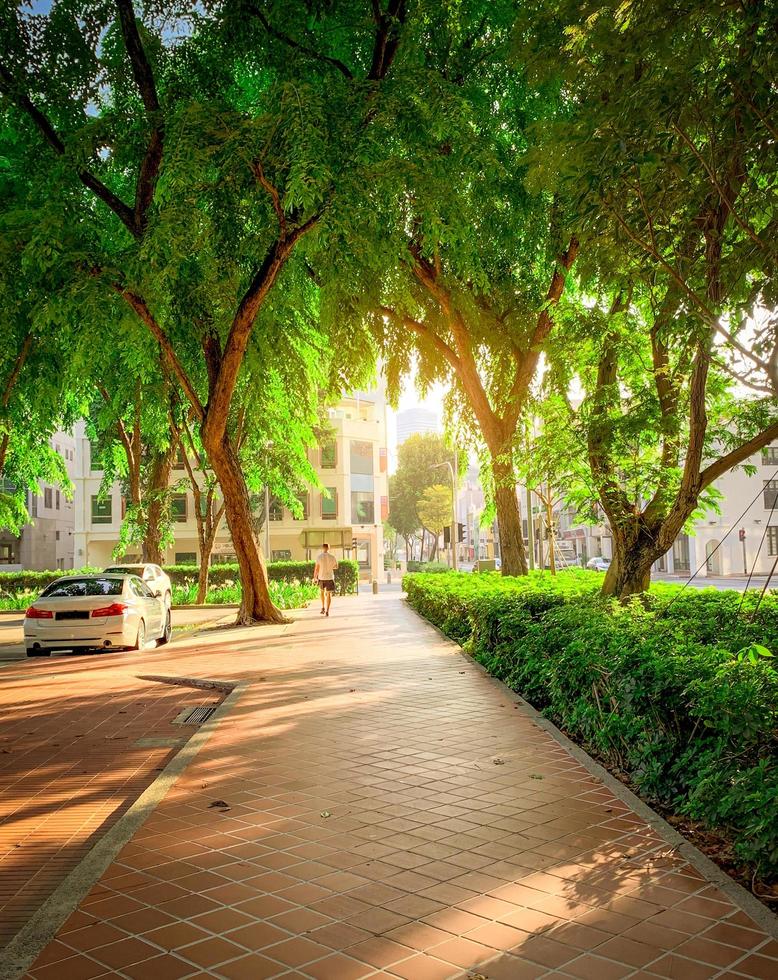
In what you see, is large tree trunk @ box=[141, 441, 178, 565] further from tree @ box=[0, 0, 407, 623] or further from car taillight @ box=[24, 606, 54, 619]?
tree @ box=[0, 0, 407, 623]

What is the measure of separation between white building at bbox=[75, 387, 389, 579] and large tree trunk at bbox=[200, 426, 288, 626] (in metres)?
33.3

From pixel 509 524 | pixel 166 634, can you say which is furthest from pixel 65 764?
pixel 509 524

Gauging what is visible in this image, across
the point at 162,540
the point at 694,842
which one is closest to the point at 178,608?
the point at 162,540

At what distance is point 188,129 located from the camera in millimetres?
11891

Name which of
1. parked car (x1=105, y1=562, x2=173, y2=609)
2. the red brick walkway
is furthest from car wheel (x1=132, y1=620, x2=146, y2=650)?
the red brick walkway

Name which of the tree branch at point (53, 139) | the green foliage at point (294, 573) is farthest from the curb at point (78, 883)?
the green foliage at point (294, 573)

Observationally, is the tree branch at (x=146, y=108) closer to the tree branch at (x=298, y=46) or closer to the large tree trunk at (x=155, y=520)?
the tree branch at (x=298, y=46)

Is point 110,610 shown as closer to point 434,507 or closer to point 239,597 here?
point 239,597

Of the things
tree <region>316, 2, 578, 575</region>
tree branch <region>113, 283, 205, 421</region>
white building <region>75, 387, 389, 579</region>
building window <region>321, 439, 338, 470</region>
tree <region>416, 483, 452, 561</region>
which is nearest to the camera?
tree <region>316, 2, 578, 575</region>

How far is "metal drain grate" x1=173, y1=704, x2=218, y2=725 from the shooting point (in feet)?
29.3

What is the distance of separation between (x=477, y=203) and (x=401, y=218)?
128cm

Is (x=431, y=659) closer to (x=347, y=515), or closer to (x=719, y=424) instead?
(x=719, y=424)

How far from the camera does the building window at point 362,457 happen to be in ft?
197

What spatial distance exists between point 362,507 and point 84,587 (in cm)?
4430
